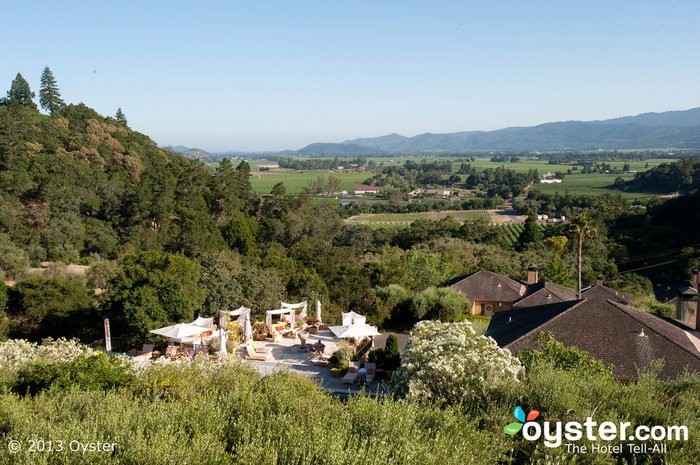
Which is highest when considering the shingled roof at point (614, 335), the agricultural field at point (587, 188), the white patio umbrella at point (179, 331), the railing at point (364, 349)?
the shingled roof at point (614, 335)

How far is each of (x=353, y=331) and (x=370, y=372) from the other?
2.38 meters

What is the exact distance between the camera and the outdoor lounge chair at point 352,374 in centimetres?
1391

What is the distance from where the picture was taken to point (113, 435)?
21.4 feet

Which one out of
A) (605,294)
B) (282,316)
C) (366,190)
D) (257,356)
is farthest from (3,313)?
(366,190)

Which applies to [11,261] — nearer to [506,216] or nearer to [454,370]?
[454,370]

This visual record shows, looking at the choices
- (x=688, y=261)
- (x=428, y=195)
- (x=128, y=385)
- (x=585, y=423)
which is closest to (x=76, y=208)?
(x=128, y=385)

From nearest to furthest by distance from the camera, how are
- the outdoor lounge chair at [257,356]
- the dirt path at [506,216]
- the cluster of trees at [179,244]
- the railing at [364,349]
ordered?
the outdoor lounge chair at [257,356] → the railing at [364,349] → the cluster of trees at [179,244] → the dirt path at [506,216]

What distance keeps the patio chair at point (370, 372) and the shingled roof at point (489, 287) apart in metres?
12.7

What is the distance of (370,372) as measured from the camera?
1430 cm

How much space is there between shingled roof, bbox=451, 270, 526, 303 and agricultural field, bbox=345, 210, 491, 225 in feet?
188

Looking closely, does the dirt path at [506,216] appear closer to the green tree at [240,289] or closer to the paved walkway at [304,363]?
the green tree at [240,289]

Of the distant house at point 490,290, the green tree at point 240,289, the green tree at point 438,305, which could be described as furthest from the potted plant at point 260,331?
the distant house at point 490,290

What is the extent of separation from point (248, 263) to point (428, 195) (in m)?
108

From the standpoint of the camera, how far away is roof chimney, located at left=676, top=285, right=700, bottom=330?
15.5 meters
